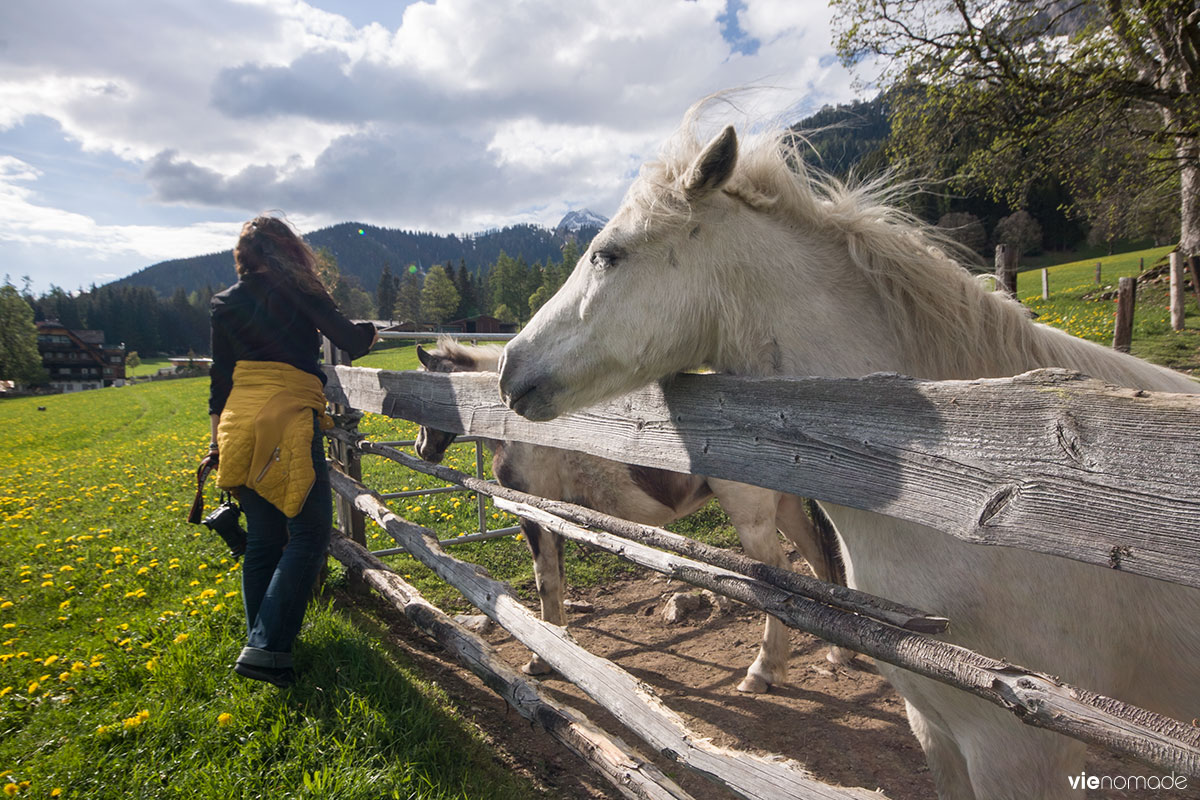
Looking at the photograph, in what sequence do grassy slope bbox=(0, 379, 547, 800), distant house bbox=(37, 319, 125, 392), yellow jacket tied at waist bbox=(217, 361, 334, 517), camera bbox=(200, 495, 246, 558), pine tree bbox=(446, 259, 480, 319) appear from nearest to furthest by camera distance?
grassy slope bbox=(0, 379, 547, 800)
yellow jacket tied at waist bbox=(217, 361, 334, 517)
camera bbox=(200, 495, 246, 558)
distant house bbox=(37, 319, 125, 392)
pine tree bbox=(446, 259, 480, 319)

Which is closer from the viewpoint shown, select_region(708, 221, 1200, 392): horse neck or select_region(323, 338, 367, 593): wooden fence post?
select_region(708, 221, 1200, 392): horse neck

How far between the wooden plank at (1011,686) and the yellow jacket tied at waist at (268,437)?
2379 mm

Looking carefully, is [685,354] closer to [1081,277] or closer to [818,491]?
[818,491]

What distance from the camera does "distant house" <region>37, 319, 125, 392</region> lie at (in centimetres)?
7669

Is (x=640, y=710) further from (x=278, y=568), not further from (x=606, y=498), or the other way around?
(x=606, y=498)

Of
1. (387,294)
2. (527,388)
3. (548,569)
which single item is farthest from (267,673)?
(387,294)

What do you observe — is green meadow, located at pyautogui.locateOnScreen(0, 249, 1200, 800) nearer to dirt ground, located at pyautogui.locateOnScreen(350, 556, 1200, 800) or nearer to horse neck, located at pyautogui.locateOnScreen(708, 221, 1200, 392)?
dirt ground, located at pyautogui.locateOnScreen(350, 556, 1200, 800)

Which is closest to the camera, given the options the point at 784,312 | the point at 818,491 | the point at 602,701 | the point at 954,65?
the point at 818,491

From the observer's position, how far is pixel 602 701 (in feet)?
7.00

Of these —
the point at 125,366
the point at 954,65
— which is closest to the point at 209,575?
the point at 954,65

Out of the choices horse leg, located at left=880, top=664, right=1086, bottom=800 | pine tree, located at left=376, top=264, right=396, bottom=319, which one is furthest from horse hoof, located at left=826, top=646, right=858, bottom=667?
pine tree, located at left=376, top=264, right=396, bottom=319

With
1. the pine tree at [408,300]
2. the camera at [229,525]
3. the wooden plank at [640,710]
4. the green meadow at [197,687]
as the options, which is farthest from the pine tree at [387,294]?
the wooden plank at [640,710]

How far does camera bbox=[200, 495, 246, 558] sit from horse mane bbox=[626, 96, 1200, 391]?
324cm

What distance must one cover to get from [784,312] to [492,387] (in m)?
1.59
